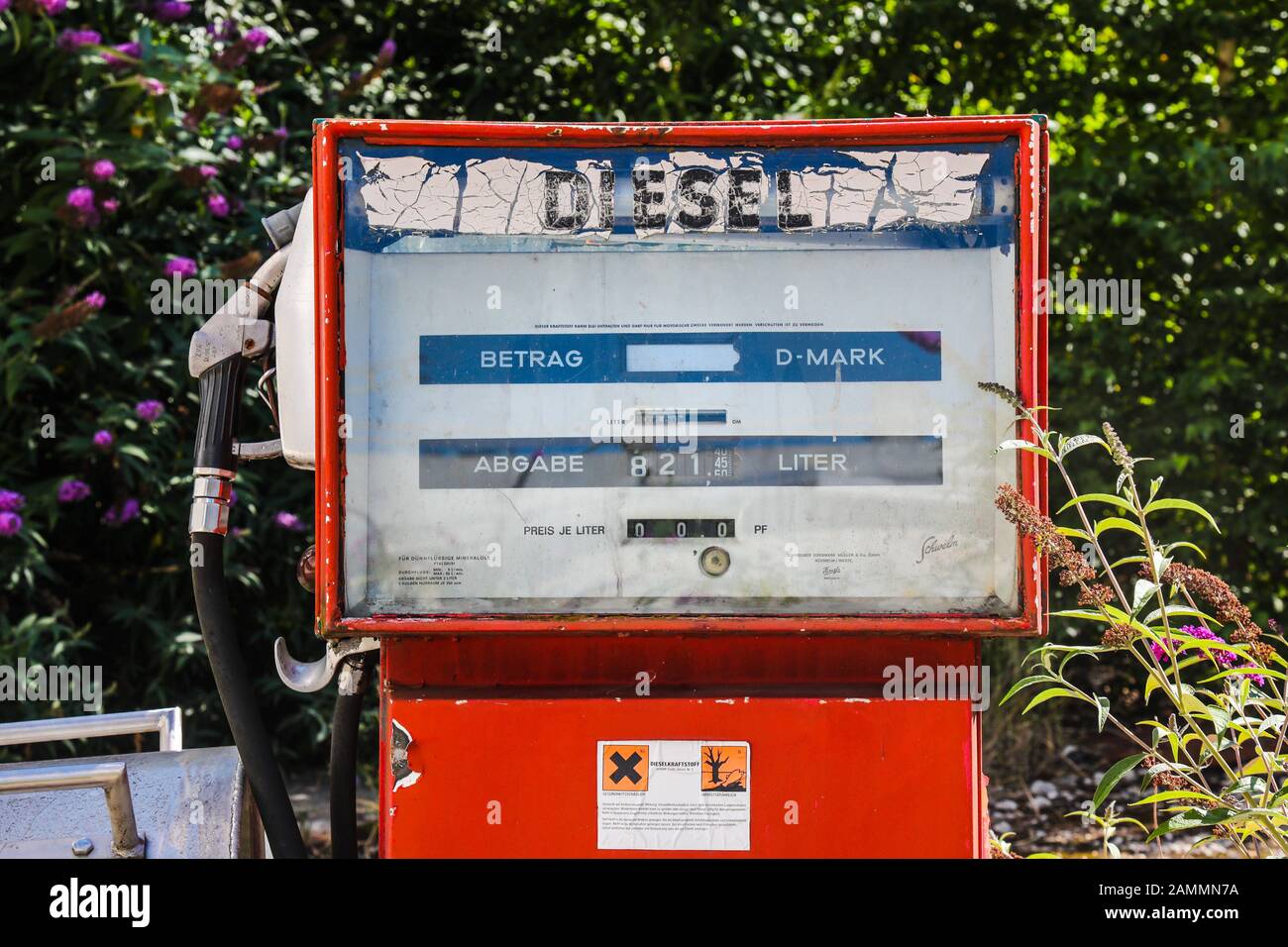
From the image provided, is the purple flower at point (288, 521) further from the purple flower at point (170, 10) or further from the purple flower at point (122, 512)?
the purple flower at point (170, 10)

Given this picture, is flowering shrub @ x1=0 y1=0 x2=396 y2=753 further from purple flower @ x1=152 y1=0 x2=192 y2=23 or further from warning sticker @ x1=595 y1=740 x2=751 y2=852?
warning sticker @ x1=595 y1=740 x2=751 y2=852

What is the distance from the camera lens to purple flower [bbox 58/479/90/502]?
3.63m

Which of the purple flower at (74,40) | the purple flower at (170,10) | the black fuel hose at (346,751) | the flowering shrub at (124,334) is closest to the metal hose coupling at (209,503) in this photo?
the black fuel hose at (346,751)

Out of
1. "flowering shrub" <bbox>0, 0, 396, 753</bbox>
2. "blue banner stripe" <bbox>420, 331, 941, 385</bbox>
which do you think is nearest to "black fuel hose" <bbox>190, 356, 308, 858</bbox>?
"blue banner stripe" <bbox>420, 331, 941, 385</bbox>

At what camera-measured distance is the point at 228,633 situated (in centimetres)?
197

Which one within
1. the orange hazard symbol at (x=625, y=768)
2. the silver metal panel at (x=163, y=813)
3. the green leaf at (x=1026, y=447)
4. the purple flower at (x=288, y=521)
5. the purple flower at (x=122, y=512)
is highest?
the green leaf at (x=1026, y=447)

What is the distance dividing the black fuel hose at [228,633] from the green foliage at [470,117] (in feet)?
5.92

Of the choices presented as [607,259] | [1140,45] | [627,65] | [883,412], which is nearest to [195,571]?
[607,259]

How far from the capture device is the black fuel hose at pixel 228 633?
1936mm

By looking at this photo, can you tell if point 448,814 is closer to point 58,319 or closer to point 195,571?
point 195,571

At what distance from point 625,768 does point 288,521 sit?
2.41 meters

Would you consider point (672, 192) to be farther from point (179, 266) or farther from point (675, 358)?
point (179, 266)

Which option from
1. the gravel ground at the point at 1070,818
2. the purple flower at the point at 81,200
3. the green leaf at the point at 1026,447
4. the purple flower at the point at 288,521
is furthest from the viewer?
the gravel ground at the point at 1070,818
